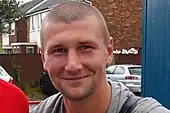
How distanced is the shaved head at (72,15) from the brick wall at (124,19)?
28.2 m

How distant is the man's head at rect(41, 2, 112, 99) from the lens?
1948mm

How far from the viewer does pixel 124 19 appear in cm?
3097

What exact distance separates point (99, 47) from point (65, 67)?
0.18 m

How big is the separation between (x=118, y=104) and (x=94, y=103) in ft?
0.36

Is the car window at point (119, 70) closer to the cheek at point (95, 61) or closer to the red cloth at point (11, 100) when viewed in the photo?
the red cloth at point (11, 100)

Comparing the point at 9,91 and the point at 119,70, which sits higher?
the point at 9,91

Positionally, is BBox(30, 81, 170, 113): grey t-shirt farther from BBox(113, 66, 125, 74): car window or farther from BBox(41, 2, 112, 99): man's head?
BBox(113, 66, 125, 74): car window

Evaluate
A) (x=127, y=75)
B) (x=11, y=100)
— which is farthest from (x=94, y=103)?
(x=127, y=75)

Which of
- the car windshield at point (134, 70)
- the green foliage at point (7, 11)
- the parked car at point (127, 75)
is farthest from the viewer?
the green foliage at point (7, 11)

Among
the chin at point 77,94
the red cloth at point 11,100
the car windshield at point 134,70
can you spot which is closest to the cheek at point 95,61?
the chin at point 77,94

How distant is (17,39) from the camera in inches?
1876

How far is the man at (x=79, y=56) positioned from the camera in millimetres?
1951

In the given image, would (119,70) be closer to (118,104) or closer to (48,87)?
(48,87)

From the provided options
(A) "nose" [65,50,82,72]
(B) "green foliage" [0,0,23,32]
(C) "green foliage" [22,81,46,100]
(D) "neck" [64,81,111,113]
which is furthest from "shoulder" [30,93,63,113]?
(B) "green foliage" [0,0,23,32]
